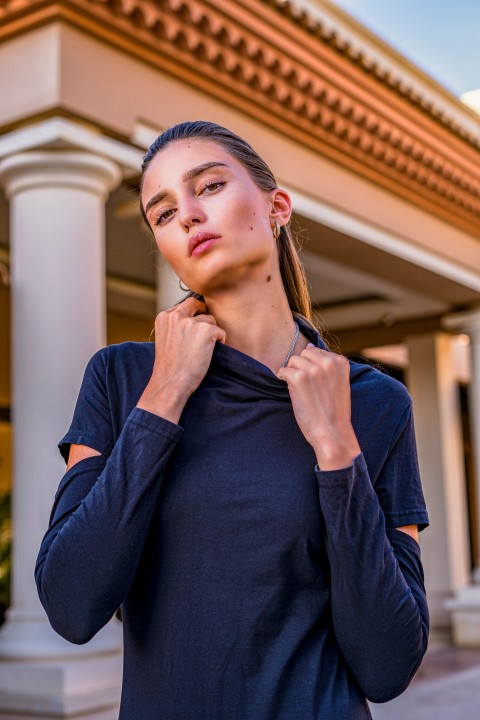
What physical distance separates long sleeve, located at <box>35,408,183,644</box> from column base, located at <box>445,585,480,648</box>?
10163 mm

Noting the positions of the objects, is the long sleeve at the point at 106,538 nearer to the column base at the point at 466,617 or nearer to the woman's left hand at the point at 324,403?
the woman's left hand at the point at 324,403

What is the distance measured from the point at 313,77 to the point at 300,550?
6.13 m

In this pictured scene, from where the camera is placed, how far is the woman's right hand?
1339 mm

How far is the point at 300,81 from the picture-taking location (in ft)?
22.5

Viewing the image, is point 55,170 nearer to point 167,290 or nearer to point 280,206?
point 167,290

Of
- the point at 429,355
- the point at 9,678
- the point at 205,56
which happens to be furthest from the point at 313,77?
the point at 429,355

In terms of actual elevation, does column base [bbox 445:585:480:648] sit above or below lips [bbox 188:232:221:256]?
below

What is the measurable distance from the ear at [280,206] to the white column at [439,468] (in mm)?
9949

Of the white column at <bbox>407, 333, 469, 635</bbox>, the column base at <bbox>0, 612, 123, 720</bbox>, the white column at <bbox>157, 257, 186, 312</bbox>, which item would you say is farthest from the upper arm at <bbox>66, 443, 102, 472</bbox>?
the white column at <bbox>407, 333, 469, 635</bbox>

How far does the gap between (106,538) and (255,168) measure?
0.64 meters

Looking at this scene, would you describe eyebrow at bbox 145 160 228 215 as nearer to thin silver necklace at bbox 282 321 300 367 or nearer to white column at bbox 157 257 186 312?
thin silver necklace at bbox 282 321 300 367

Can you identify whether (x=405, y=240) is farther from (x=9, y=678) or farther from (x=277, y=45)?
(x=9, y=678)

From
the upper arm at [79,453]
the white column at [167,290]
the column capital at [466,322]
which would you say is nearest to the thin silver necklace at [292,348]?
the upper arm at [79,453]

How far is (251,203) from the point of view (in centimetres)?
150
